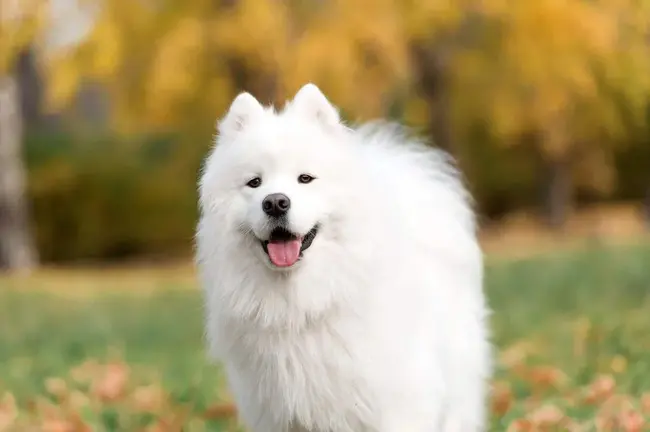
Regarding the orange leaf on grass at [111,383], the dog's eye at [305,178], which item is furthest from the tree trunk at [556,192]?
the dog's eye at [305,178]

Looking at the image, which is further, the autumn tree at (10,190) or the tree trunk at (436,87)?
the autumn tree at (10,190)

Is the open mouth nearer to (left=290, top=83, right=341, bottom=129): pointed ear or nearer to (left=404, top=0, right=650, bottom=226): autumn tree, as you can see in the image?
(left=290, top=83, right=341, bottom=129): pointed ear

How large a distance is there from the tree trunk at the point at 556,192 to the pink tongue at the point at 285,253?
1713 cm

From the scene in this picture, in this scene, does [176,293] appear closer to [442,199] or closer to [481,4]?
[481,4]

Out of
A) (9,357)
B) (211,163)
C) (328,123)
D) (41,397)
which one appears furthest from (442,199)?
(9,357)

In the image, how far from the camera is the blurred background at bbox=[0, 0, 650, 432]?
21.5ft

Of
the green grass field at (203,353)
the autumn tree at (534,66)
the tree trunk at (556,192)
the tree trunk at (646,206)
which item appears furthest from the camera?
the tree trunk at (646,206)

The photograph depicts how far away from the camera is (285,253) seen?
3.81 meters

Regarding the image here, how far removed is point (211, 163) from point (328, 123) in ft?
1.73

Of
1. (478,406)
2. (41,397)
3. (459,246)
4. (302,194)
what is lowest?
(41,397)

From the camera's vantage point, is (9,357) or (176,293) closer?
(9,357)

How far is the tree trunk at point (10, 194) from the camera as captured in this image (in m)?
15.5

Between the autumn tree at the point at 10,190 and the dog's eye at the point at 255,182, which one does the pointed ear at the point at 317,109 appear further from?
the autumn tree at the point at 10,190

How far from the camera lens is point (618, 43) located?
1359cm
